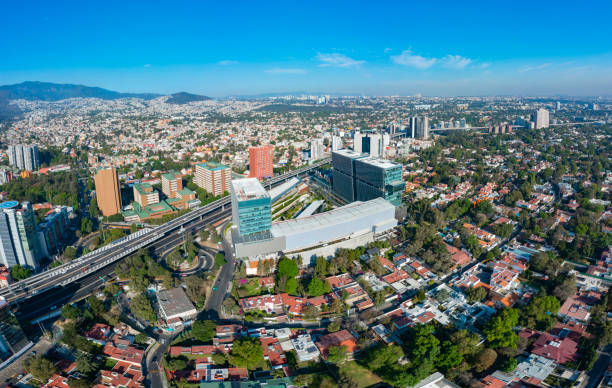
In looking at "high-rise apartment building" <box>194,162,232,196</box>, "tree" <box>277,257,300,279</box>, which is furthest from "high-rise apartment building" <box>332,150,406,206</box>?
"high-rise apartment building" <box>194,162,232,196</box>

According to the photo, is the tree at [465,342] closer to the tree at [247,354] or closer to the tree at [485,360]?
the tree at [485,360]

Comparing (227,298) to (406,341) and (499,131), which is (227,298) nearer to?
(406,341)

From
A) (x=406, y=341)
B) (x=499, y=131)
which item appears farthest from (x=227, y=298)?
(x=499, y=131)

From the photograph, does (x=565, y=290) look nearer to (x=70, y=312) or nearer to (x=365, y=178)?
(x=365, y=178)

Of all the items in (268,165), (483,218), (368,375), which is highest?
(268,165)

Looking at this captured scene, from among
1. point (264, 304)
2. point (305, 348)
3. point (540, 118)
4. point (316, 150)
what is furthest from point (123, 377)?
point (540, 118)

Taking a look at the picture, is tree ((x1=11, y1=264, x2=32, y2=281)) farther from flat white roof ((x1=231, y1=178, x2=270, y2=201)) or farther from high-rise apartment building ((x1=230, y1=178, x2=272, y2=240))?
flat white roof ((x1=231, y1=178, x2=270, y2=201))
